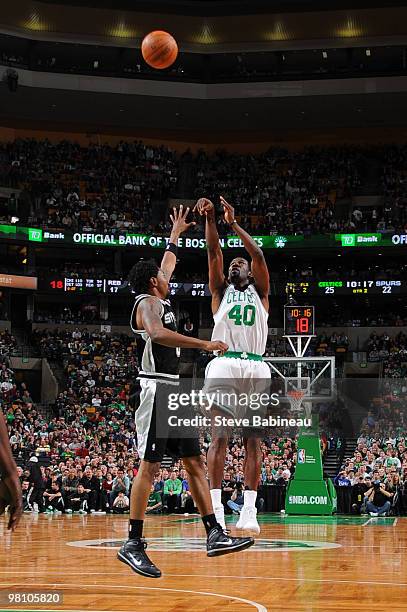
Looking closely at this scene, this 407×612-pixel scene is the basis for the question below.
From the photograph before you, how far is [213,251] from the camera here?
371 inches

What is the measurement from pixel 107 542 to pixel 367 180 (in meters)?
33.7

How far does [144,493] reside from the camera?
28.3 ft

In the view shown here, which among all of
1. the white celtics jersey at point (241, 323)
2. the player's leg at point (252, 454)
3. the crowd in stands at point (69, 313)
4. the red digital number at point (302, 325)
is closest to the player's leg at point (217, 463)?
the player's leg at point (252, 454)

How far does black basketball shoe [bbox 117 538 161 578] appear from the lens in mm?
8383

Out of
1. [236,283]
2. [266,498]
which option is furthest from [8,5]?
[236,283]

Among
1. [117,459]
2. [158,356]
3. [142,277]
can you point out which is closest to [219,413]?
[158,356]

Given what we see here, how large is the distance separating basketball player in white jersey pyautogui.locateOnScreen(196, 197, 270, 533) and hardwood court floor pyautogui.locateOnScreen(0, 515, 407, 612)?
3.02 ft

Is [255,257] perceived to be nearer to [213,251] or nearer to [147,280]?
[213,251]

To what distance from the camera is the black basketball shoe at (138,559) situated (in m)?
8.38

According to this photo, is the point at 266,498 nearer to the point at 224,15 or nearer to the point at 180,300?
the point at 180,300

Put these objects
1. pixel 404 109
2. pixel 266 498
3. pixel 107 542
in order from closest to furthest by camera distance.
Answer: pixel 107 542
pixel 266 498
pixel 404 109

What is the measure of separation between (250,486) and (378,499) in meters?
15.6

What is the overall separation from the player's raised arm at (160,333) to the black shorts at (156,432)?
0.62 metres

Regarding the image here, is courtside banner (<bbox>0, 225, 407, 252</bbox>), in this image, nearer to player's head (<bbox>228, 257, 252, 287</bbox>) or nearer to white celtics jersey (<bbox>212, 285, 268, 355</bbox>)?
player's head (<bbox>228, 257, 252, 287</bbox>)
